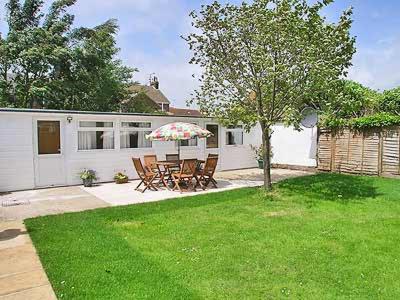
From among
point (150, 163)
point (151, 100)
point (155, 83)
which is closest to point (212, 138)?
point (150, 163)

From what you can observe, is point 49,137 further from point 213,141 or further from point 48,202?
point 213,141

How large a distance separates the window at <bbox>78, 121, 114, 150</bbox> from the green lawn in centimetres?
466

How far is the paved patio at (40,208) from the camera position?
4020 mm

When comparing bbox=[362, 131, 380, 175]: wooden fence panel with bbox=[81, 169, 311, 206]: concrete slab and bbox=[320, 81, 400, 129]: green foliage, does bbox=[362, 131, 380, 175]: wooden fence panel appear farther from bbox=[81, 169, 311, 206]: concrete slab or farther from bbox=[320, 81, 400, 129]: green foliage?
bbox=[81, 169, 311, 206]: concrete slab

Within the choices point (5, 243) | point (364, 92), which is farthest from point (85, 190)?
point (364, 92)

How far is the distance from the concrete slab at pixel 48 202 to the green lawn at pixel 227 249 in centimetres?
75

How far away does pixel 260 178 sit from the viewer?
1318cm

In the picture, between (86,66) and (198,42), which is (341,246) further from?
(86,66)

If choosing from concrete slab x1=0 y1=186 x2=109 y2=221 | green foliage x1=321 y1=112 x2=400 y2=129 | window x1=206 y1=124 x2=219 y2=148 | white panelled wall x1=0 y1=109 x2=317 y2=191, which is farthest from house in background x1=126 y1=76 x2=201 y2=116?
concrete slab x1=0 y1=186 x2=109 y2=221

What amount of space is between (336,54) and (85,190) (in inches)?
330

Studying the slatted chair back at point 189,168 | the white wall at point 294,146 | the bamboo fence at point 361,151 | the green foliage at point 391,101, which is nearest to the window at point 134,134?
the slatted chair back at point 189,168

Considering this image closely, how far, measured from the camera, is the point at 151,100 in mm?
36156

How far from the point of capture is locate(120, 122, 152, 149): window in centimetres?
1269

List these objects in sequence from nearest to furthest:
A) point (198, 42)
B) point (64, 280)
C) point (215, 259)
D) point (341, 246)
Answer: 1. point (64, 280)
2. point (215, 259)
3. point (341, 246)
4. point (198, 42)
